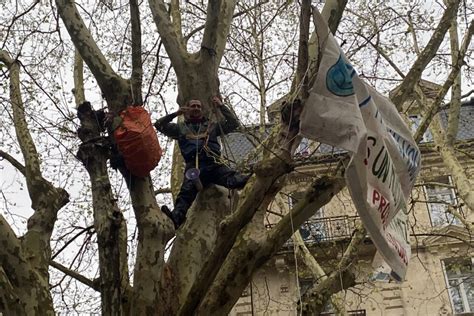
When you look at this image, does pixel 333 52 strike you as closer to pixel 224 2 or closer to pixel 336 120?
pixel 336 120

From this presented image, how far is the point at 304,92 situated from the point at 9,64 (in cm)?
367

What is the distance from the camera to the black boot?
5129 mm

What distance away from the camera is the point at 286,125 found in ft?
13.2

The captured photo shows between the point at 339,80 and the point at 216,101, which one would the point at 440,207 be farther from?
the point at 339,80

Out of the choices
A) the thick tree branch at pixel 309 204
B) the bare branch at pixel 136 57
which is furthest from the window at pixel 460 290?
the bare branch at pixel 136 57

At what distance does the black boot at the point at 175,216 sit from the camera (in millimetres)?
5129

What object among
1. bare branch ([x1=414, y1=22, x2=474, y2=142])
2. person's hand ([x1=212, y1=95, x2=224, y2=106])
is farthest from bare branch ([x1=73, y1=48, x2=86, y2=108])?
bare branch ([x1=414, y1=22, x2=474, y2=142])

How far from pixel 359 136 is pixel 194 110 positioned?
2.00m

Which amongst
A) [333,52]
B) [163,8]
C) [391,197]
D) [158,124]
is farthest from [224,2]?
[391,197]

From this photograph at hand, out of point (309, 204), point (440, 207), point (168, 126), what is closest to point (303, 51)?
point (309, 204)

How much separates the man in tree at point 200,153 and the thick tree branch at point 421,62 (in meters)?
1.30

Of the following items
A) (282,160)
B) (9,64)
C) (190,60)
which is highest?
(9,64)

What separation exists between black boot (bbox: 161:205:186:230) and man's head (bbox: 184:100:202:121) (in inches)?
31.3

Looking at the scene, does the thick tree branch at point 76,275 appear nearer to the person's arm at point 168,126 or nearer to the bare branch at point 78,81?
the person's arm at point 168,126
